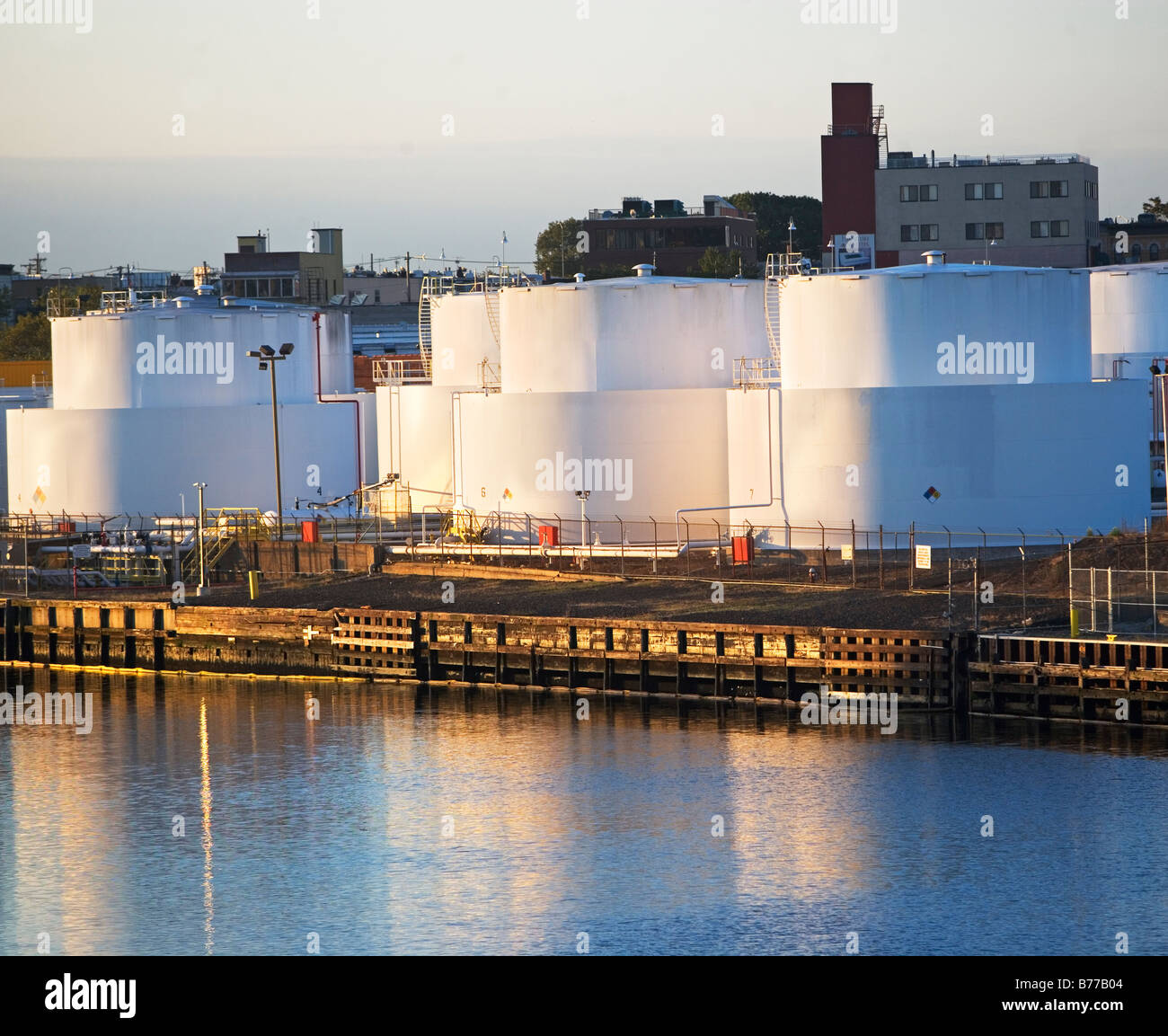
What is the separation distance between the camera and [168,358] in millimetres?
76000

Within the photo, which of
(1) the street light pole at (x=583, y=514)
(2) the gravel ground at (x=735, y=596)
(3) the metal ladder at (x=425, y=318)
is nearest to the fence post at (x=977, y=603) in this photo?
(2) the gravel ground at (x=735, y=596)

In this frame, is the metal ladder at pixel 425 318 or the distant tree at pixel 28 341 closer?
the metal ladder at pixel 425 318

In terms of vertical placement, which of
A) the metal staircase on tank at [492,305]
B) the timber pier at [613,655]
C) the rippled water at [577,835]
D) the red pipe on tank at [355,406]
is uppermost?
the metal staircase on tank at [492,305]

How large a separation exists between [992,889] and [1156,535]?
20.2 meters

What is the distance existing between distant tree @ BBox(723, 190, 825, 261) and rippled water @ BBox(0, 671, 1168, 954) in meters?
121

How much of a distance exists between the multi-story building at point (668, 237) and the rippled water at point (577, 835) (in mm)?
92409

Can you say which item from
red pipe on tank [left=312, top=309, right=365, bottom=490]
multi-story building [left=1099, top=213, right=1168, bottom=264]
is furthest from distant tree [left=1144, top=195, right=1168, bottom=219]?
red pipe on tank [left=312, top=309, right=365, bottom=490]

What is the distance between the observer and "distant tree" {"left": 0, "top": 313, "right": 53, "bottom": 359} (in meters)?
135

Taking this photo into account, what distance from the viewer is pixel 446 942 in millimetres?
32156

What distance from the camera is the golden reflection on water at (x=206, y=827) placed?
1314 inches

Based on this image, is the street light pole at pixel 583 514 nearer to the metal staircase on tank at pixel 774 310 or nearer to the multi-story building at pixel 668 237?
the metal staircase on tank at pixel 774 310

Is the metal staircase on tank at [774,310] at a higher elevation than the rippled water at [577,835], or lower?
higher
